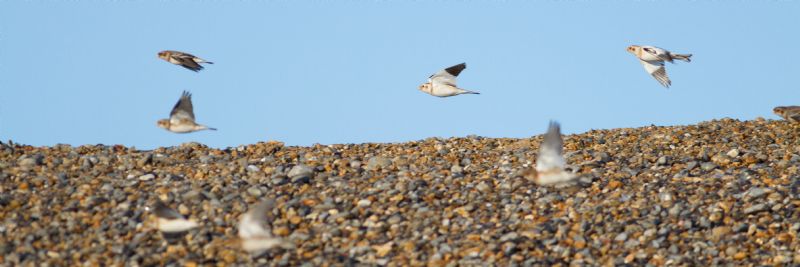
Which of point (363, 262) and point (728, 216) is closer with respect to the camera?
point (363, 262)

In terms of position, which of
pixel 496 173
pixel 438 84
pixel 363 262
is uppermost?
pixel 438 84

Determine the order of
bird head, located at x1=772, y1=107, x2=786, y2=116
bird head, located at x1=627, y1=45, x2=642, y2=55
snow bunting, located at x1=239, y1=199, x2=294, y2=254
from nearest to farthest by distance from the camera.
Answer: snow bunting, located at x1=239, y1=199, x2=294, y2=254, bird head, located at x1=627, y1=45, x2=642, y2=55, bird head, located at x1=772, y1=107, x2=786, y2=116

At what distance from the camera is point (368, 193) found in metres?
13.6

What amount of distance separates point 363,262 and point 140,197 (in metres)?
3.14

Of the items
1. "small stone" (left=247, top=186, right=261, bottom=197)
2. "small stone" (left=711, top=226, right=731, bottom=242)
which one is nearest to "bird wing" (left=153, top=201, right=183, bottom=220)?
"small stone" (left=247, top=186, right=261, bottom=197)

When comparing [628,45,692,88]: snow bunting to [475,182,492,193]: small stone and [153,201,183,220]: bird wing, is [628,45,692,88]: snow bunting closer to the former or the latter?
[475,182,492,193]: small stone

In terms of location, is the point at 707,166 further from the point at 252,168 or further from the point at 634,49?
the point at 252,168

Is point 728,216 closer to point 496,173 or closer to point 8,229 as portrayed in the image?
point 496,173

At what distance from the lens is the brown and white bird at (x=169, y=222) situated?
1224cm

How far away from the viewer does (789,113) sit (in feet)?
60.7

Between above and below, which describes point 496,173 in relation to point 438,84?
below

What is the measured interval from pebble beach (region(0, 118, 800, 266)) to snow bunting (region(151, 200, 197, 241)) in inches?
3.7

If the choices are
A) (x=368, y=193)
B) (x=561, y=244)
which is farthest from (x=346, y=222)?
(x=561, y=244)

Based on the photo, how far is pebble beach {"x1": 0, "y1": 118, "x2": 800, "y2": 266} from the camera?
12008 mm
